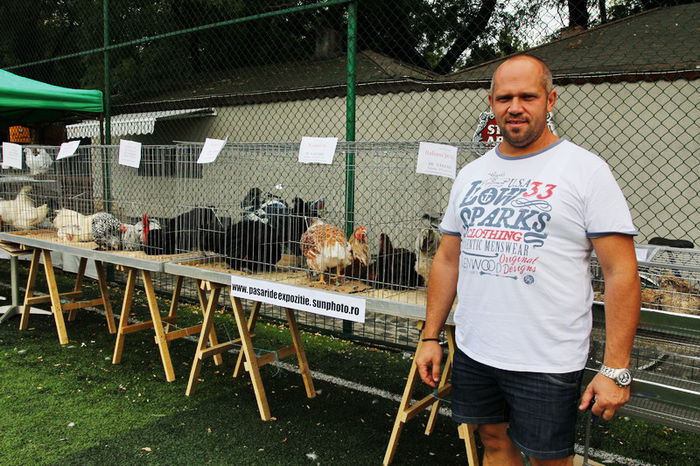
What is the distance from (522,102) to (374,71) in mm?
8049

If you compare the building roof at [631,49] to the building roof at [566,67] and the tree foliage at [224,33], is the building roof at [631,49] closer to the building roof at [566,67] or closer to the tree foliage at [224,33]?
the building roof at [566,67]

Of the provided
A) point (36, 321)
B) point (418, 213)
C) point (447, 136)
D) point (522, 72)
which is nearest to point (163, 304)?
point (36, 321)

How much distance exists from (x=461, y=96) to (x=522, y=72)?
6565 mm

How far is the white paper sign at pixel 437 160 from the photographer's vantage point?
106 inches

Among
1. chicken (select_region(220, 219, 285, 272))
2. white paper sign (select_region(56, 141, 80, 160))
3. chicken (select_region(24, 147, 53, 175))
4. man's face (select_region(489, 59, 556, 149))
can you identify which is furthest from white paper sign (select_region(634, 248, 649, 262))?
chicken (select_region(24, 147, 53, 175))

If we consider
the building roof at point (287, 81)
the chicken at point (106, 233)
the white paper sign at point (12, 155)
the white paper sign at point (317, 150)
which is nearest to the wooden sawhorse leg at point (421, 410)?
the white paper sign at point (317, 150)

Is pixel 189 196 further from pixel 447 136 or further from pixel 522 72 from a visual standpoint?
pixel 447 136

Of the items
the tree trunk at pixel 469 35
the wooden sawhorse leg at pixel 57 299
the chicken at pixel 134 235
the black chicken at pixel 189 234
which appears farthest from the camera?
the tree trunk at pixel 469 35

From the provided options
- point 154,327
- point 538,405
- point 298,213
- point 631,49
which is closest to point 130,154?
point 154,327

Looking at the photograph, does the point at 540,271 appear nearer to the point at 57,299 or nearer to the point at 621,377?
the point at 621,377

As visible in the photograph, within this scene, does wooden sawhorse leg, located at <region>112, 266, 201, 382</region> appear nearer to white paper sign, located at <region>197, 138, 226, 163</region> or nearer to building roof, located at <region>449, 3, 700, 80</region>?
white paper sign, located at <region>197, 138, 226, 163</region>

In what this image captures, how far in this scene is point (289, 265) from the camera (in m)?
3.43

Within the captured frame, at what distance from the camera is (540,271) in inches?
69.0

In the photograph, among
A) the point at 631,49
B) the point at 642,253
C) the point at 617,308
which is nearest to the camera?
the point at 617,308
